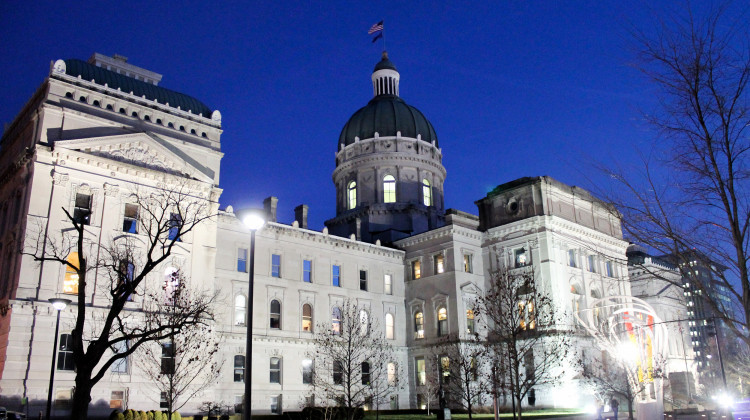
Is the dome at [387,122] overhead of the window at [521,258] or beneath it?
overhead

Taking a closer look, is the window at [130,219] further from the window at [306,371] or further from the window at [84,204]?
the window at [306,371]

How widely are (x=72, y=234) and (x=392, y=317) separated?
29.9 metres

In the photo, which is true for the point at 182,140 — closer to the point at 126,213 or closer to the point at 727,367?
the point at 126,213

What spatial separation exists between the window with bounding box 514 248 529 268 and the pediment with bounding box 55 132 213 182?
27.2 meters

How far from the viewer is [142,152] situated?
Answer: 42.8m

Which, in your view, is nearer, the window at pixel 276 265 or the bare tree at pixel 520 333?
the bare tree at pixel 520 333

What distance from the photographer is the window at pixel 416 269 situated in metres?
60.5

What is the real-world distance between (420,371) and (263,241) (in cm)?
1870

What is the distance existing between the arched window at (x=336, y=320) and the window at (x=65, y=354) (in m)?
22.5

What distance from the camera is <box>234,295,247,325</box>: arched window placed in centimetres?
4884

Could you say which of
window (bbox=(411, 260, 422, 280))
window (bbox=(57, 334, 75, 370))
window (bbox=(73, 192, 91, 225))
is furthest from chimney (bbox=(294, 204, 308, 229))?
window (bbox=(57, 334, 75, 370))

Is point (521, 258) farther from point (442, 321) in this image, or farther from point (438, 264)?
point (442, 321)

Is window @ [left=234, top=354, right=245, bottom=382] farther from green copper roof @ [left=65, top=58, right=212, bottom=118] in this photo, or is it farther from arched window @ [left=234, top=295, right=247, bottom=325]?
green copper roof @ [left=65, top=58, right=212, bottom=118]

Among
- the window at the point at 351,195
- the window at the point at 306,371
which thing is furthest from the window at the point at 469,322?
the window at the point at 351,195
